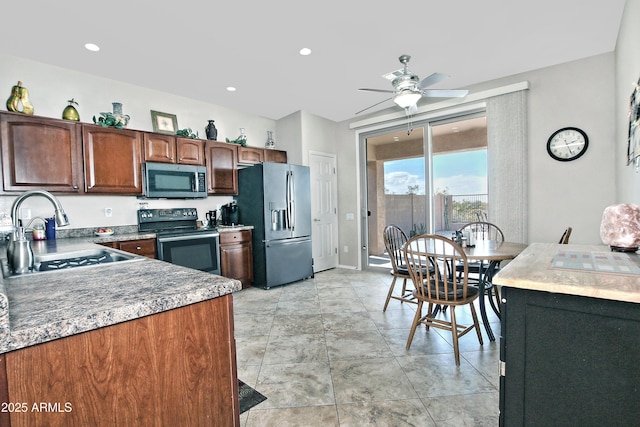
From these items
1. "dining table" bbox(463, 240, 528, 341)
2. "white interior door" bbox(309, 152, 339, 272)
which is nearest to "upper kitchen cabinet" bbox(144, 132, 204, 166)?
"white interior door" bbox(309, 152, 339, 272)

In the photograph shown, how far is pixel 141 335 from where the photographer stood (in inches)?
31.8

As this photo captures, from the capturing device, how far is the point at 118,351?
77 centimetres

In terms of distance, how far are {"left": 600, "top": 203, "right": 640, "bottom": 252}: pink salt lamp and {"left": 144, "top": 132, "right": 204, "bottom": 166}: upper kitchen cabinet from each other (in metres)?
4.07

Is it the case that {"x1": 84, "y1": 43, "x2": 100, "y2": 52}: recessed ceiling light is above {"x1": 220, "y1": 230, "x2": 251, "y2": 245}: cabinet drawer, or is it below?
above

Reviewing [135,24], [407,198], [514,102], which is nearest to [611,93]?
[514,102]

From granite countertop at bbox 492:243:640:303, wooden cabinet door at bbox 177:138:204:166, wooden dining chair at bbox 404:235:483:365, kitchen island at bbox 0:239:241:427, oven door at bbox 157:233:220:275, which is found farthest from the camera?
wooden cabinet door at bbox 177:138:204:166

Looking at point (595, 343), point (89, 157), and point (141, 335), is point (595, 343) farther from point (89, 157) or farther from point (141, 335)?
point (89, 157)

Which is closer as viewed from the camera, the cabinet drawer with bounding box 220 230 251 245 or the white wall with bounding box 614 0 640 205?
the white wall with bounding box 614 0 640 205

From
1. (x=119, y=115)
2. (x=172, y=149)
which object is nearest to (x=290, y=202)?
(x=172, y=149)

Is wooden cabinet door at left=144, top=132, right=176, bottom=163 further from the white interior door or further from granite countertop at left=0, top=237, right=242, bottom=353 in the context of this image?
granite countertop at left=0, top=237, right=242, bottom=353

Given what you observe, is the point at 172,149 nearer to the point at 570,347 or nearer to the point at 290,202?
the point at 290,202

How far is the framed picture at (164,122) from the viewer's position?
3.86 meters

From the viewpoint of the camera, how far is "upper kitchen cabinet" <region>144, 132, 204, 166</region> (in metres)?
3.54

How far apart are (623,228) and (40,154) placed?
14.8 feet
